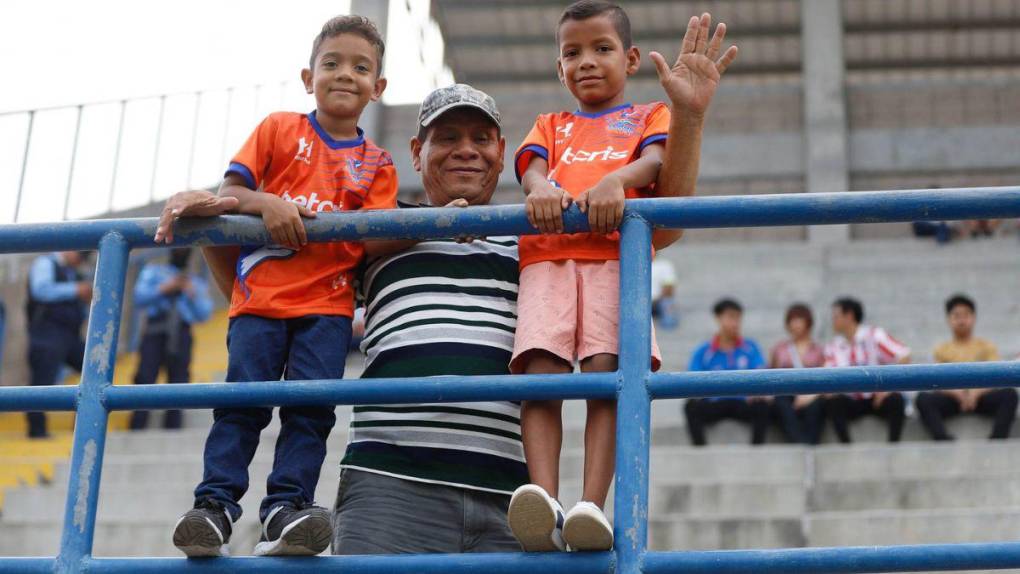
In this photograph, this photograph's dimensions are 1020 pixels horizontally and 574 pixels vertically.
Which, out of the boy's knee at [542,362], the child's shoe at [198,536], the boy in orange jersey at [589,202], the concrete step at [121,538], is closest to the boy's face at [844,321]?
the concrete step at [121,538]

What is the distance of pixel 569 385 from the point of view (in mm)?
2551

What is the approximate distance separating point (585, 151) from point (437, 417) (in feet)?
2.57

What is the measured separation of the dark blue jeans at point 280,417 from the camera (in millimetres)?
2828

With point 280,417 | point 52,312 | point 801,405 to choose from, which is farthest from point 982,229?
point 280,417

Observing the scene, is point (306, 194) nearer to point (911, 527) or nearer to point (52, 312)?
point (911, 527)

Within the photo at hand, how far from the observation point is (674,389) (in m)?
2.54

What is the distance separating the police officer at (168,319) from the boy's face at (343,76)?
5349 mm

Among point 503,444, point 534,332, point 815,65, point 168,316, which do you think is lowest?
point 503,444

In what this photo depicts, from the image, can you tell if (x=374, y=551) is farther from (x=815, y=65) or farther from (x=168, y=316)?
(x=815, y=65)

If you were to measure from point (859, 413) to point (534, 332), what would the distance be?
15.8 feet

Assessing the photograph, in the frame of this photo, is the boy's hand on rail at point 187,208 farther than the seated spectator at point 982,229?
No

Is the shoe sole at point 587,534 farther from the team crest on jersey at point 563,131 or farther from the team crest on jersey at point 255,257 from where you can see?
the team crest on jersey at point 563,131

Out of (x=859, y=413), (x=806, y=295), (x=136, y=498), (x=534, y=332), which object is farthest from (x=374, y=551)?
(x=806, y=295)

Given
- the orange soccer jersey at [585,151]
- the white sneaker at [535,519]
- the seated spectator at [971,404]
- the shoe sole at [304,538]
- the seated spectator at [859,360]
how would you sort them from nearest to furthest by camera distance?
the white sneaker at [535,519] → the shoe sole at [304,538] → the orange soccer jersey at [585,151] → the seated spectator at [971,404] → the seated spectator at [859,360]
